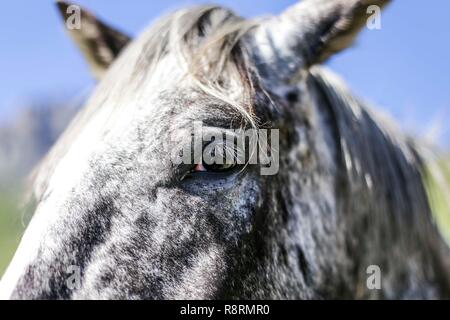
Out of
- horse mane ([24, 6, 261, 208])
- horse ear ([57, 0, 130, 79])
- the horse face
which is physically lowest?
the horse face

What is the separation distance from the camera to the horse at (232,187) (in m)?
1.94

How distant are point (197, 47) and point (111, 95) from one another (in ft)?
1.62

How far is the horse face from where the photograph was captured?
188cm

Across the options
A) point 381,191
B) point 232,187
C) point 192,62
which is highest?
point 192,62

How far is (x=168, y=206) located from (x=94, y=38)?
6.69 ft

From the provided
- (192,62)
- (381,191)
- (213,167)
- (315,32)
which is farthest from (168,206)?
(381,191)

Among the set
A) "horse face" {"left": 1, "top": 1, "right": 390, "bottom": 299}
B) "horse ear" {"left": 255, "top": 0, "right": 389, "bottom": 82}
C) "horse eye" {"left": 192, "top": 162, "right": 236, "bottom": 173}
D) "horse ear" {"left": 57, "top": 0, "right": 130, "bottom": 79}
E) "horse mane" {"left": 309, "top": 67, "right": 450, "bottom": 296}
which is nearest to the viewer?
"horse face" {"left": 1, "top": 1, "right": 390, "bottom": 299}

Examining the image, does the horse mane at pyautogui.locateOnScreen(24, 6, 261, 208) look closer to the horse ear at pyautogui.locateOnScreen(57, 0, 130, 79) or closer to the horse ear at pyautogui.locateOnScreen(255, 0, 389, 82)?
the horse ear at pyautogui.locateOnScreen(255, 0, 389, 82)

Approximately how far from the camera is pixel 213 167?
2193 mm

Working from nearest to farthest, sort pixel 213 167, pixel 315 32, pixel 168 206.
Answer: pixel 168 206 → pixel 213 167 → pixel 315 32

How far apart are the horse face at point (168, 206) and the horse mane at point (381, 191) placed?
9.8 inches

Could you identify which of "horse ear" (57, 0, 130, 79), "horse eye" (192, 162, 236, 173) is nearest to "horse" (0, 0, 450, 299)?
"horse eye" (192, 162, 236, 173)

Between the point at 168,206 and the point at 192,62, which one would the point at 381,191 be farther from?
the point at 168,206
